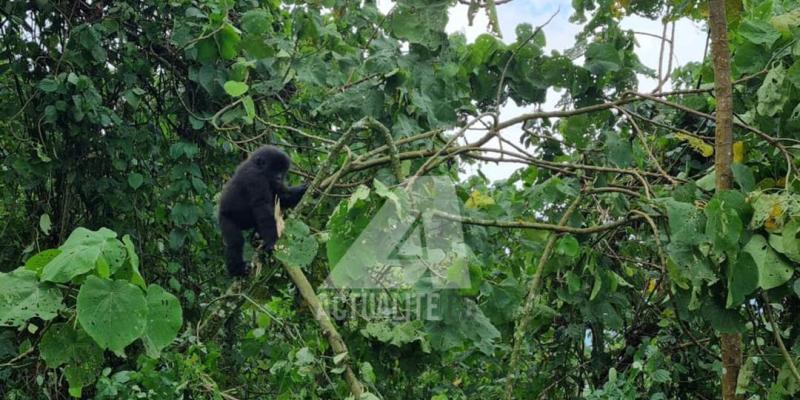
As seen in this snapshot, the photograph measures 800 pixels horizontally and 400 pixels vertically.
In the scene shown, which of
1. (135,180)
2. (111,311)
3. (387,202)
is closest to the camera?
(111,311)

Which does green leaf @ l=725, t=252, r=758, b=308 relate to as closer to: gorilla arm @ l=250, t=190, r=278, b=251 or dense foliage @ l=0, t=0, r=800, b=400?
dense foliage @ l=0, t=0, r=800, b=400

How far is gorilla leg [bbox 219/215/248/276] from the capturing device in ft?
16.2

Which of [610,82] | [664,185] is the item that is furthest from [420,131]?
[664,185]

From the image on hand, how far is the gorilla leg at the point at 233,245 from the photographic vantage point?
16.2 feet

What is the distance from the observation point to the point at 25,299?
2354 millimetres

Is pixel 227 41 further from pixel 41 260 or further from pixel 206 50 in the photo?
pixel 41 260

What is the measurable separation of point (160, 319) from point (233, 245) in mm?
2450

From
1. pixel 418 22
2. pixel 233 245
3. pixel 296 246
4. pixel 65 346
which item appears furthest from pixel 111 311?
pixel 233 245

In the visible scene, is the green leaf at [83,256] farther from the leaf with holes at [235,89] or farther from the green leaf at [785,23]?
the green leaf at [785,23]

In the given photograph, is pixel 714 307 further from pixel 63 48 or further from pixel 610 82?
pixel 63 48

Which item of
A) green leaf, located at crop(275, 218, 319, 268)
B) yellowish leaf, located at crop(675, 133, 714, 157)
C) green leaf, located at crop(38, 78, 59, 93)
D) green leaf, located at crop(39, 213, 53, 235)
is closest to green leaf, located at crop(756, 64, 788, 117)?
yellowish leaf, located at crop(675, 133, 714, 157)

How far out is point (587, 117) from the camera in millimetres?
4184

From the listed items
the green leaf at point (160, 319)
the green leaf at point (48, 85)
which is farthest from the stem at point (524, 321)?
the green leaf at point (48, 85)

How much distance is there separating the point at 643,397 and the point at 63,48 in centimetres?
391
